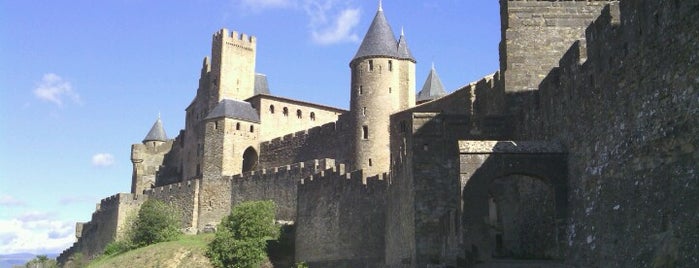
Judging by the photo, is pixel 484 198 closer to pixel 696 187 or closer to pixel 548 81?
pixel 548 81

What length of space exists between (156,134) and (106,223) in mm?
14338

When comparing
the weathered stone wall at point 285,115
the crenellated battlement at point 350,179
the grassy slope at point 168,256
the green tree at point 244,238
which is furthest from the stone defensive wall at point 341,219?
the weathered stone wall at point 285,115

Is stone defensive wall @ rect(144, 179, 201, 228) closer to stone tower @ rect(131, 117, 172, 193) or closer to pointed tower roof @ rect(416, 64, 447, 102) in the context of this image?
stone tower @ rect(131, 117, 172, 193)

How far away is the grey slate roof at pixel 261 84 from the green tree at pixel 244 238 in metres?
23.3

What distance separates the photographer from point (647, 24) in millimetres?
13359

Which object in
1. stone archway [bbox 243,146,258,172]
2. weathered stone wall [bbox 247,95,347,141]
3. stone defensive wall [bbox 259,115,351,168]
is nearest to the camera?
stone defensive wall [bbox 259,115,351,168]

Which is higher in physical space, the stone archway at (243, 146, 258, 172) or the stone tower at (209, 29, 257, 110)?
the stone tower at (209, 29, 257, 110)

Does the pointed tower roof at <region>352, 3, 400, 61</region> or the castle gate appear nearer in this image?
the castle gate

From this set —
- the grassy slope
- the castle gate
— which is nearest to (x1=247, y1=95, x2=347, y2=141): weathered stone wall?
the grassy slope

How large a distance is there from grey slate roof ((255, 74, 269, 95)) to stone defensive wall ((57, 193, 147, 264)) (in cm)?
1214

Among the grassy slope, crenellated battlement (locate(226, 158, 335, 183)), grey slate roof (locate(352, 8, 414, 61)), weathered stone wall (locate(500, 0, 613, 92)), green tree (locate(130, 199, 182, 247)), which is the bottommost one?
the grassy slope

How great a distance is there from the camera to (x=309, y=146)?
53.5 metres

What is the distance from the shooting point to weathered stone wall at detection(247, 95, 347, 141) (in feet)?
194

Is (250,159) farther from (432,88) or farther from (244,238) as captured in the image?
(244,238)
